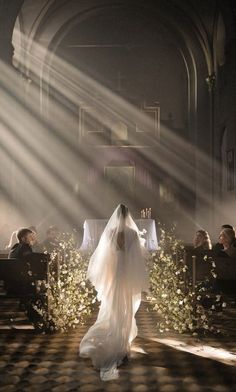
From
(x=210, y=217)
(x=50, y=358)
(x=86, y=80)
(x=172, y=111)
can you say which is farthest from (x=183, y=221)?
(x=50, y=358)

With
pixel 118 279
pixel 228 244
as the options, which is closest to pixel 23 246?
pixel 118 279

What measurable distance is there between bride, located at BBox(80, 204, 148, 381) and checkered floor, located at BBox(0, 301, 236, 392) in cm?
30

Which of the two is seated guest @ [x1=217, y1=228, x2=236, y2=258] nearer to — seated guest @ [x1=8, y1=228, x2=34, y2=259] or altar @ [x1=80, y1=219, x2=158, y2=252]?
seated guest @ [x1=8, y1=228, x2=34, y2=259]

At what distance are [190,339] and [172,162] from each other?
14.1 m

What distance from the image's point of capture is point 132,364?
482cm

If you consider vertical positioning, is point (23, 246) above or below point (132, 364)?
above

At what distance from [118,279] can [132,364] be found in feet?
3.33

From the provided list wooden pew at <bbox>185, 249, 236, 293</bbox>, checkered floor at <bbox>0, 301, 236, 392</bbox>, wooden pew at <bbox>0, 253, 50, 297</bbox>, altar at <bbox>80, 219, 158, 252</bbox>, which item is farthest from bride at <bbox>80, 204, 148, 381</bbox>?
altar at <bbox>80, 219, 158, 252</bbox>

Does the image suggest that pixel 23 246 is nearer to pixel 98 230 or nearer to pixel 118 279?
pixel 118 279

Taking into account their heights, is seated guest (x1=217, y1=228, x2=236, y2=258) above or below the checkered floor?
above

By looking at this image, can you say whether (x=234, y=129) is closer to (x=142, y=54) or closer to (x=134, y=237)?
(x=142, y=54)

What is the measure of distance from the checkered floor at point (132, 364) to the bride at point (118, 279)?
300 millimetres

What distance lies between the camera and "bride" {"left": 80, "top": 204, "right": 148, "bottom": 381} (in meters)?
5.25

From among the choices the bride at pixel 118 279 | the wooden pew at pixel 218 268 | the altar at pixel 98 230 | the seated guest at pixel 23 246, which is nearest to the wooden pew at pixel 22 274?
the seated guest at pixel 23 246
